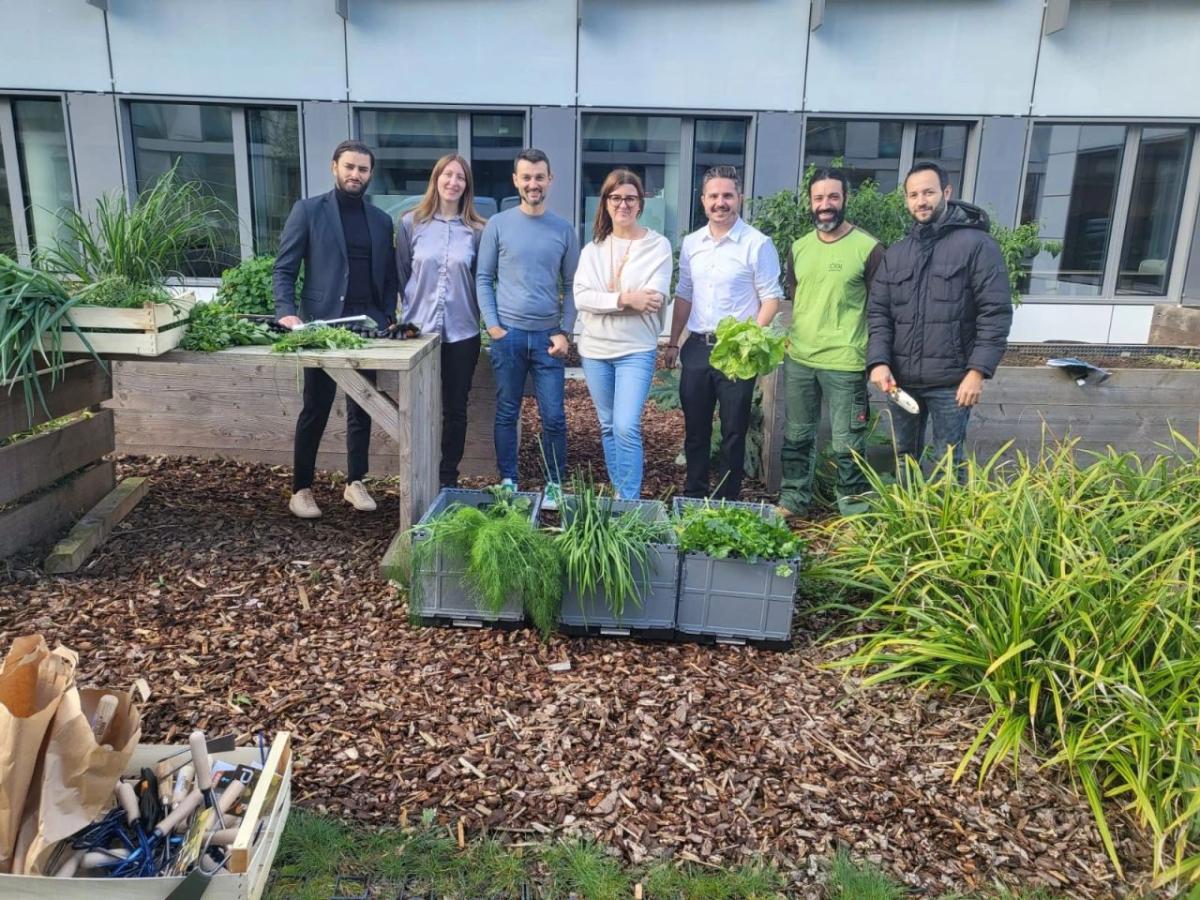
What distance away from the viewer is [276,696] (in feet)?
10.3

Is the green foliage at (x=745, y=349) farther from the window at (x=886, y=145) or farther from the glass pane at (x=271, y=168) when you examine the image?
the glass pane at (x=271, y=168)

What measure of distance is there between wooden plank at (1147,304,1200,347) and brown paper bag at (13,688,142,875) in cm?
822

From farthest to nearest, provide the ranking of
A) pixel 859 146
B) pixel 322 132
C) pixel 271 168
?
pixel 859 146 → pixel 271 168 → pixel 322 132

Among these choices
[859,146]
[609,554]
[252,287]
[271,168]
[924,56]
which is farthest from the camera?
[859,146]

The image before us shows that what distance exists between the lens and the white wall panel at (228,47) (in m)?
9.23

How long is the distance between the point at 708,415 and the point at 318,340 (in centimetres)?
203

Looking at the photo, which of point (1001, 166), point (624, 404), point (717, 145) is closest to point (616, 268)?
point (624, 404)

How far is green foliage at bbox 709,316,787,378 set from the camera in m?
4.14

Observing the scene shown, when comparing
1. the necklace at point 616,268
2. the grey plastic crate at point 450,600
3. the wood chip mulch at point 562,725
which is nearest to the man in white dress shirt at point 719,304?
the necklace at point 616,268

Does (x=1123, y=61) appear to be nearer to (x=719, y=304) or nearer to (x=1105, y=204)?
(x=1105, y=204)

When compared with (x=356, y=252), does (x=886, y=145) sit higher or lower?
higher

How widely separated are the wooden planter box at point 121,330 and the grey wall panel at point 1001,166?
29.6 ft

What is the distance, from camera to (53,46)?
922 cm

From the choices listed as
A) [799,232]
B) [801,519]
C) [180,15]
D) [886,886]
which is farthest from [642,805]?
[180,15]
